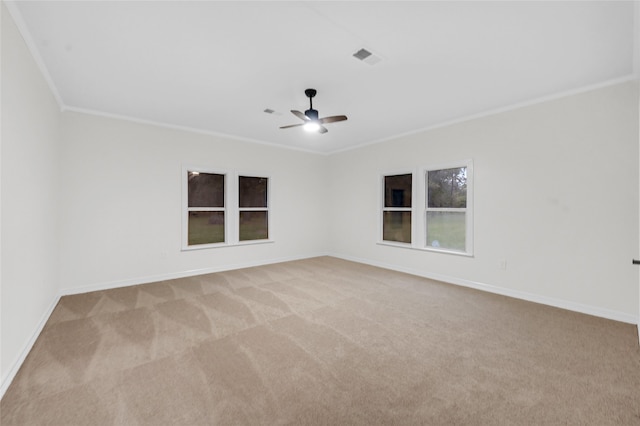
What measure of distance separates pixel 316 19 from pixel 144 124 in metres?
3.68

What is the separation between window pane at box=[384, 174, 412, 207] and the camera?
5184mm

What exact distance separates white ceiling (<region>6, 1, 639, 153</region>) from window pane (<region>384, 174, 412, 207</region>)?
163cm

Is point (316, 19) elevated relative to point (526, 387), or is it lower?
elevated

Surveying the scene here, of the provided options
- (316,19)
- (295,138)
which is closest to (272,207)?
(295,138)

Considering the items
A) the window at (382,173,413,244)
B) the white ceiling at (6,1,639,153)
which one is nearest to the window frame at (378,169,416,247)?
the window at (382,173,413,244)

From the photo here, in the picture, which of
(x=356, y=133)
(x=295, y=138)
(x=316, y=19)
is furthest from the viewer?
(x=295, y=138)

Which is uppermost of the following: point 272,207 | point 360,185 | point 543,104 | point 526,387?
point 543,104

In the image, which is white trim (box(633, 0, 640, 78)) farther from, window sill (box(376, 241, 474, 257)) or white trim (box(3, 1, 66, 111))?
white trim (box(3, 1, 66, 111))

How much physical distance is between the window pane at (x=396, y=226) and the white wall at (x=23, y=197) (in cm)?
507

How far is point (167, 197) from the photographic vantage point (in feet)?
15.0

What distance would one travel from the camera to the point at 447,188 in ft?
14.9

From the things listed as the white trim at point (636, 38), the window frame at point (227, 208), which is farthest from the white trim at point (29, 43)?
the white trim at point (636, 38)

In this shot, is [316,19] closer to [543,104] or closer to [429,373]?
[429,373]

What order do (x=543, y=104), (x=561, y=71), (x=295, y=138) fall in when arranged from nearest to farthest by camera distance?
(x=561, y=71) → (x=543, y=104) → (x=295, y=138)
